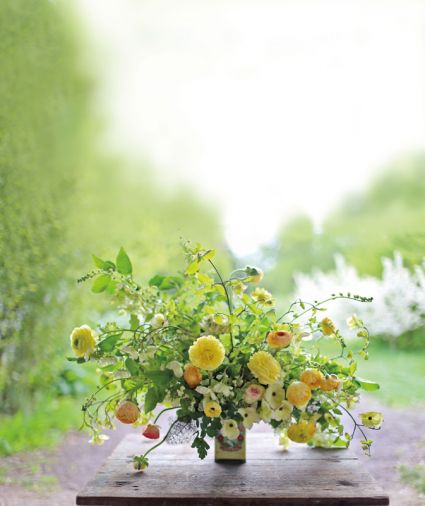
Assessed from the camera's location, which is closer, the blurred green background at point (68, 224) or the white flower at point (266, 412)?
the white flower at point (266, 412)

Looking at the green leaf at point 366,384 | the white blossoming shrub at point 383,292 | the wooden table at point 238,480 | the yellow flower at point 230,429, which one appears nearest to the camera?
the wooden table at point 238,480

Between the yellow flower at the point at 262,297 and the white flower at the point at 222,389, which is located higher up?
the yellow flower at the point at 262,297

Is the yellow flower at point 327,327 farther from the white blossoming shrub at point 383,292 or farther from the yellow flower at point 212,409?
the white blossoming shrub at point 383,292

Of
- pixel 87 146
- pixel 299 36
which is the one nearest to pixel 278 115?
pixel 299 36

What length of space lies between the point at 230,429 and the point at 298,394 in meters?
0.16

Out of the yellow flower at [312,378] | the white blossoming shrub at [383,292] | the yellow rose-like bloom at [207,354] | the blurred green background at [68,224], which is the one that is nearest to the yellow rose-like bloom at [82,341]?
the yellow rose-like bloom at [207,354]

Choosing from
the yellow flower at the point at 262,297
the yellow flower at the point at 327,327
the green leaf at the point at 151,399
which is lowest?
the green leaf at the point at 151,399

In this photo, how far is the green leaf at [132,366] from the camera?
1491 mm

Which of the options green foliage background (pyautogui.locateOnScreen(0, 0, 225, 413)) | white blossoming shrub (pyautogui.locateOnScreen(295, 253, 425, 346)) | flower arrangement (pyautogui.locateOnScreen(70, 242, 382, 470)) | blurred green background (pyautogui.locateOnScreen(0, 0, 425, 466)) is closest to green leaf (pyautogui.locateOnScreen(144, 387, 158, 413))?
flower arrangement (pyautogui.locateOnScreen(70, 242, 382, 470))

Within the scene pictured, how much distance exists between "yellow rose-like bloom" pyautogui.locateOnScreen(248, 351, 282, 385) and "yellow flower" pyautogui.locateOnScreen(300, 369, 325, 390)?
0.05 meters

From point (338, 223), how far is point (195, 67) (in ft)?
4.19

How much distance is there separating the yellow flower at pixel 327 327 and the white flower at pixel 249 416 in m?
0.24

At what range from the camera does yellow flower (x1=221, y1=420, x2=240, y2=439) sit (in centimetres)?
144

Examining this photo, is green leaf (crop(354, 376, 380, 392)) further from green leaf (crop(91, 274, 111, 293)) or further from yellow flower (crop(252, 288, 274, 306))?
green leaf (crop(91, 274, 111, 293))
